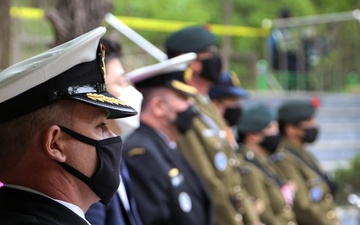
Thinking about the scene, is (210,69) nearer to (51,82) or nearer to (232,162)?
(232,162)

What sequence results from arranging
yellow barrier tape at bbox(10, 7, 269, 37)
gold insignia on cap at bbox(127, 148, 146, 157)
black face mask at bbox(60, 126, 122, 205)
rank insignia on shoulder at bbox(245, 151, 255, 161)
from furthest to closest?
yellow barrier tape at bbox(10, 7, 269, 37), rank insignia on shoulder at bbox(245, 151, 255, 161), gold insignia on cap at bbox(127, 148, 146, 157), black face mask at bbox(60, 126, 122, 205)

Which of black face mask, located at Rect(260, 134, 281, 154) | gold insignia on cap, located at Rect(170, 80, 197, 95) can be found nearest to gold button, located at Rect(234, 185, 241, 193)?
gold insignia on cap, located at Rect(170, 80, 197, 95)

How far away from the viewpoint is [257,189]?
5.77 metres

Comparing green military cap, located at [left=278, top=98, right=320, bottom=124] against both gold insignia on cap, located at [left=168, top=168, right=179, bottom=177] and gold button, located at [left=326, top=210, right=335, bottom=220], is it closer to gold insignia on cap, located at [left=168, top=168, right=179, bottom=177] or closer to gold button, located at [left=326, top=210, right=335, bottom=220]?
gold button, located at [left=326, top=210, right=335, bottom=220]

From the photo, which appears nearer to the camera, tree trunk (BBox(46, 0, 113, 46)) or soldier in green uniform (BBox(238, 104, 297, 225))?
tree trunk (BBox(46, 0, 113, 46))

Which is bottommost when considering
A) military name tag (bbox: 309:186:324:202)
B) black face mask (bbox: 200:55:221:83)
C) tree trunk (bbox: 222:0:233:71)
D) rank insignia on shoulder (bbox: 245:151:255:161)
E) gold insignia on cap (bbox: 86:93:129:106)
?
tree trunk (bbox: 222:0:233:71)

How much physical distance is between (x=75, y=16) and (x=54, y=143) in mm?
1889

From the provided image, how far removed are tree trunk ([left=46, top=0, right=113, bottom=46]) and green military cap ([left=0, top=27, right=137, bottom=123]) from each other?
173 centimetres

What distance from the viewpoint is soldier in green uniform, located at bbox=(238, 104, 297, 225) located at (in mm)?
5793

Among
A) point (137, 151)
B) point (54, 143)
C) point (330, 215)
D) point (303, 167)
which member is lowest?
point (330, 215)

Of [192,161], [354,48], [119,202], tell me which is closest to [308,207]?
[192,161]

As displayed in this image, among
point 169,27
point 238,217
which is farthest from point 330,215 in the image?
point 169,27

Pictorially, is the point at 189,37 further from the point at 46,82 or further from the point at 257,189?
the point at 46,82

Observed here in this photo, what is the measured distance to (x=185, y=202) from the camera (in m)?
4.22
